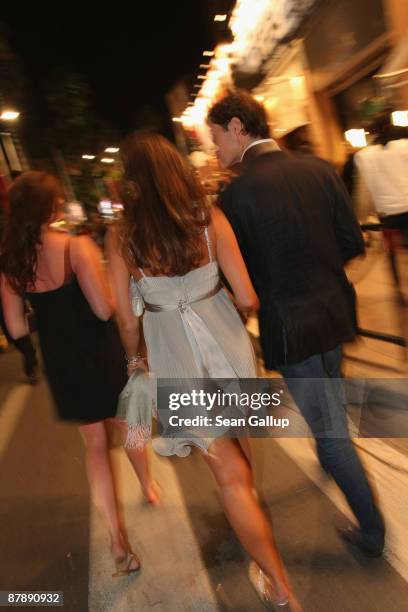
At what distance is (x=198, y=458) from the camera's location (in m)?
3.19

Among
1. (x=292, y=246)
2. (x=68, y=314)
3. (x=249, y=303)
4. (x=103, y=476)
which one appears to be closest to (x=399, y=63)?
(x=292, y=246)

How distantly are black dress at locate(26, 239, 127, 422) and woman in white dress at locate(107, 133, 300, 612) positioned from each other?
33 centimetres

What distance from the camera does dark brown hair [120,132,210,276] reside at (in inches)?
64.2

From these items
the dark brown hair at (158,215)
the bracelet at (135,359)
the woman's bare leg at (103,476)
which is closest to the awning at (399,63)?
the dark brown hair at (158,215)

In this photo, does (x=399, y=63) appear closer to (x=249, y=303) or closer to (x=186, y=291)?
(x=249, y=303)

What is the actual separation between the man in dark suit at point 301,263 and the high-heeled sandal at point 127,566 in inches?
42.3

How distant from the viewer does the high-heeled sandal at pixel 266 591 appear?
5.90 feet

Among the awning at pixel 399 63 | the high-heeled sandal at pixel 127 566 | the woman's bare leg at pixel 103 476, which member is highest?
the awning at pixel 399 63

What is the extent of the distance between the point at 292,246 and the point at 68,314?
1030 millimetres

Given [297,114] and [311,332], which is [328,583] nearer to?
[311,332]

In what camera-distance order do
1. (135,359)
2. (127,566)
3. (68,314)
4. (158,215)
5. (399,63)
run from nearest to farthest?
(158,215), (135,359), (68,314), (127,566), (399,63)

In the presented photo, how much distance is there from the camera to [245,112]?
193 cm

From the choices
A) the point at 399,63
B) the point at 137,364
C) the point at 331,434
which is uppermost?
the point at 399,63

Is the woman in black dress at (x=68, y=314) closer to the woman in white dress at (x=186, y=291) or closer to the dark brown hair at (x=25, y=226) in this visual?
the dark brown hair at (x=25, y=226)
